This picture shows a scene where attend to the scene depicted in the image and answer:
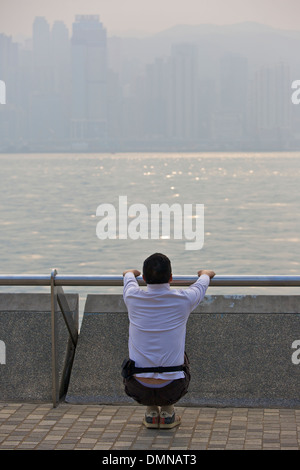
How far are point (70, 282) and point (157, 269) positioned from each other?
113cm

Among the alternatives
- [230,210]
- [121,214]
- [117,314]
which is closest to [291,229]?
[230,210]

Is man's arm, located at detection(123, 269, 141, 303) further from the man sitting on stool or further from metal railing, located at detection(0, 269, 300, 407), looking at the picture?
metal railing, located at detection(0, 269, 300, 407)

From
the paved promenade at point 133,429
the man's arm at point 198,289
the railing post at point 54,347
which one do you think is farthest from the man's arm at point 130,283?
the paved promenade at point 133,429

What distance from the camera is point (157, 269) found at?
237 inches

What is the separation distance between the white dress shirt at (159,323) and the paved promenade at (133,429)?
0.44 m

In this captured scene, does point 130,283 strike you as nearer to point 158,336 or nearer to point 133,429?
point 158,336

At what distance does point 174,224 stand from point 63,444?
80.9m

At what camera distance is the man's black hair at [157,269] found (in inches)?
236

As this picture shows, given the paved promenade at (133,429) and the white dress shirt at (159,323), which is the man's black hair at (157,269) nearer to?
the white dress shirt at (159,323)

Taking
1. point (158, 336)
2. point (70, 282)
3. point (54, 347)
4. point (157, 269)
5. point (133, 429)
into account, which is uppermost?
point (157, 269)

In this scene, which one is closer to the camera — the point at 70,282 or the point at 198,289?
the point at 198,289

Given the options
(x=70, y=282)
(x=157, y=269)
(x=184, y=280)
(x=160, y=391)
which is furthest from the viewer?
(x=70, y=282)


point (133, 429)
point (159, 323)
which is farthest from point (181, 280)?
point (133, 429)

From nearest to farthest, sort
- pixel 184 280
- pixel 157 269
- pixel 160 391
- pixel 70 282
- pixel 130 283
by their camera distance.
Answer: pixel 157 269 → pixel 160 391 → pixel 130 283 → pixel 184 280 → pixel 70 282
